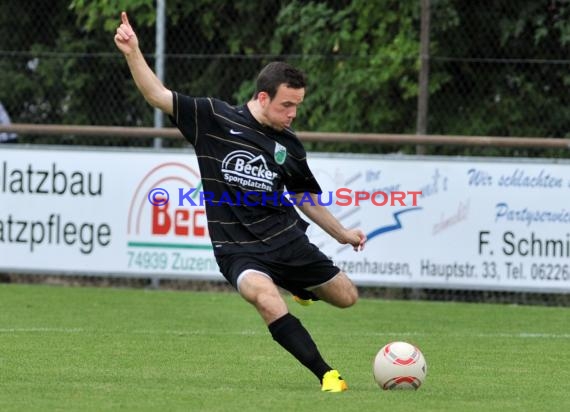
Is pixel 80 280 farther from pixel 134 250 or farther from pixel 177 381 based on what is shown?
pixel 177 381

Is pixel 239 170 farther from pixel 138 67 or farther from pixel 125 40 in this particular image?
pixel 125 40

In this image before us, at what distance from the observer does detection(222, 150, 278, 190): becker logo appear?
7430 mm

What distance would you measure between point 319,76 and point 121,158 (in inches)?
108

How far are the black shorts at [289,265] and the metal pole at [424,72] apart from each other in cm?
659

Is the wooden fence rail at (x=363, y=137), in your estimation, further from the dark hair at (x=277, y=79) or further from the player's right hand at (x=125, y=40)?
the player's right hand at (x=125, y=40)

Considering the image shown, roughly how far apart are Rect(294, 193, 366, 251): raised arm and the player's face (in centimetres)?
60

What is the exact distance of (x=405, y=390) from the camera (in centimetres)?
729

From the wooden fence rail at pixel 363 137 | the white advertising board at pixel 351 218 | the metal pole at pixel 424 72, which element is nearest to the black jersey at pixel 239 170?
the white advertising board at pixel 351 218

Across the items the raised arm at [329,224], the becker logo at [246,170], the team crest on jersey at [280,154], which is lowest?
the raised arm at [329,224]

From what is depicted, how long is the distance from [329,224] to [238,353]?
1.80 meters

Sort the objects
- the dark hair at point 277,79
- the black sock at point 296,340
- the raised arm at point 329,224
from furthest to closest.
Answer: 1. the raised arm at point 329,224
2. the dark hair at point 277,79
3. the black sock at point 296,340

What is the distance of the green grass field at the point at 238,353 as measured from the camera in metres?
6.79

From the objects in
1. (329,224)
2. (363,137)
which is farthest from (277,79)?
(363,137)

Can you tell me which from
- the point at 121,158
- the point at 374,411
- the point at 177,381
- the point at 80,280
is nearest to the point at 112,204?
the point at 121,158
